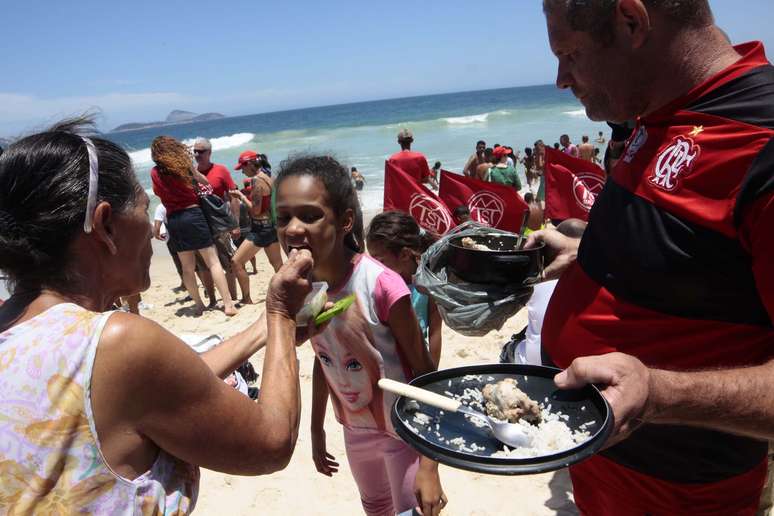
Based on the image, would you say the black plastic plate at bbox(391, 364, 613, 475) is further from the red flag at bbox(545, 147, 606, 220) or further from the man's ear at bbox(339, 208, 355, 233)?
the red flag at bbox(545, 147, 606, 220)

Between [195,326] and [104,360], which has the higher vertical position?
[104,360]

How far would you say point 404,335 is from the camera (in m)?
2.12

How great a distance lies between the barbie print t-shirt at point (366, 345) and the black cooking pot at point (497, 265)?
0.86 feet

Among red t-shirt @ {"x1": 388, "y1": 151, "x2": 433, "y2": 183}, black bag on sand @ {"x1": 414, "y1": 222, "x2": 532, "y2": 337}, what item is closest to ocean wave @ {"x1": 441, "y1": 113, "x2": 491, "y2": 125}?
red t-shirt @ {"x1": 388, "y1": 151, "x2": 433, "y2": 183}

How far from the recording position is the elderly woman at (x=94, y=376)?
1118 mm

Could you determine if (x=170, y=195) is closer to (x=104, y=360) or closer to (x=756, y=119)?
(x=104, y=360)

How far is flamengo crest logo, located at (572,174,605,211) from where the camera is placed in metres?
5.25

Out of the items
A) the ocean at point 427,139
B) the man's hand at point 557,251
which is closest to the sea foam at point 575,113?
the ocean at point 427,139

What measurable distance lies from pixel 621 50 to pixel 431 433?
121 centimetres

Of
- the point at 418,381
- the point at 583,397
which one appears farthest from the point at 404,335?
the point at 583,397

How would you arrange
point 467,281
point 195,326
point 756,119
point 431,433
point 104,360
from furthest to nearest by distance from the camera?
point 195,326, point 467,281, point 431,433, point 756,119, point 104,360

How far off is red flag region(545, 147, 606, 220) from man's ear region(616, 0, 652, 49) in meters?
3.90

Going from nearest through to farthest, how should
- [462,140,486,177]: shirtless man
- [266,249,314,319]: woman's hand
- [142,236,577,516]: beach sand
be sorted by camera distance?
1. [266,249,314,319]: woman's hand
2. [142,236,577,516]: beach sand
3. [462,140,486,177]: shirtless man

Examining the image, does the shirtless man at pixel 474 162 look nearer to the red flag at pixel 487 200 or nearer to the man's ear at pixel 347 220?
the red flag at pixel 487 200
